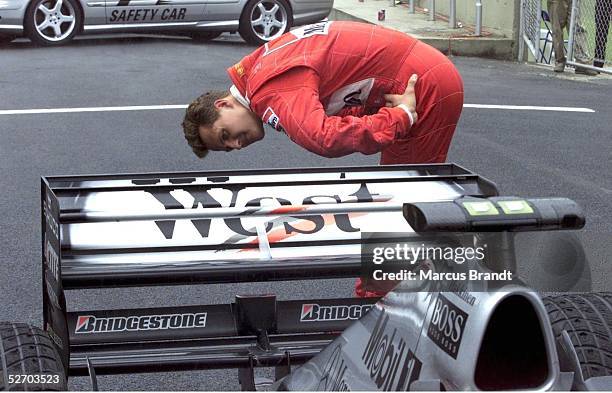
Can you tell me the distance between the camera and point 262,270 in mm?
3496

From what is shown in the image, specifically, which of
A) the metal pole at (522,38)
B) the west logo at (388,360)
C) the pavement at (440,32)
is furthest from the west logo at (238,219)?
the metal pole at (522,38)

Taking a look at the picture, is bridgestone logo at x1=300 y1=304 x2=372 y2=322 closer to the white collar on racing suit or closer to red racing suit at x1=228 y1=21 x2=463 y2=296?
red racing suit at x1=228 y1=21 x2=463 y2=296

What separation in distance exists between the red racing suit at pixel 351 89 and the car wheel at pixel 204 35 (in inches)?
477

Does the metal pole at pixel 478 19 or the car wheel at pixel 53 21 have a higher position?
the car wheel at pixel 53 21

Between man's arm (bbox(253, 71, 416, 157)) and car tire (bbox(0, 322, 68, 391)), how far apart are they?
133 centimetres

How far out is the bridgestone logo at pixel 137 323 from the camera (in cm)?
375

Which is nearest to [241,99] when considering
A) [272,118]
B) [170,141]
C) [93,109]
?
[272,118]

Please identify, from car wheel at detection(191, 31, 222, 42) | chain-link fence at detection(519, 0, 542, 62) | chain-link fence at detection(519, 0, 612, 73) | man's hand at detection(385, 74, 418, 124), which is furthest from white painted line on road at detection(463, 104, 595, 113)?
man's hand at detection(385, 74, 418, 124)

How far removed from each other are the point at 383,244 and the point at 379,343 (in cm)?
21

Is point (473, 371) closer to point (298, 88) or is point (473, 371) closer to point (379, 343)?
point (379, 343)

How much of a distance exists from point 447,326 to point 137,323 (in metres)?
1.85

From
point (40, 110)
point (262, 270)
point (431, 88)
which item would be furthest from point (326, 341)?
point (40, 110)

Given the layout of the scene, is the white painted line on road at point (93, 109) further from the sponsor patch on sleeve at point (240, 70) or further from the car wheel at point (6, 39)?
the sponsor patch on sleeve at point (240, 70)

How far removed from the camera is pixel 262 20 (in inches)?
633
